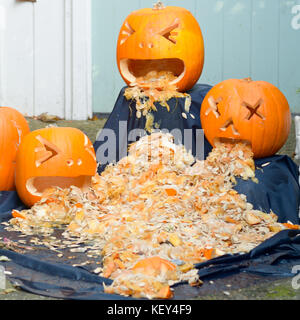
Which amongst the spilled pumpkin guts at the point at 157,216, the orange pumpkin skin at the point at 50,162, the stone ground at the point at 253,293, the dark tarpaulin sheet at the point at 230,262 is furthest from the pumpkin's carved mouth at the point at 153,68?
the stone ground at the point at 253,293

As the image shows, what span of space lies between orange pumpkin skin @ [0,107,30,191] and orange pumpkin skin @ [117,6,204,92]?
2.70 ft

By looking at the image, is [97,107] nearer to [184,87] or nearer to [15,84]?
[15,84]

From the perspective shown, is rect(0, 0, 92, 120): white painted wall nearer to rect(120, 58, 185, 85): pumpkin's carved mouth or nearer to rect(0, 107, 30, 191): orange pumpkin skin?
rect(120, 58, 185, 85): pumpkin's carved mouth

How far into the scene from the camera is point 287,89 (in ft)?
15.8

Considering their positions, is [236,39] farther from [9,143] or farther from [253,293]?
[253,293]

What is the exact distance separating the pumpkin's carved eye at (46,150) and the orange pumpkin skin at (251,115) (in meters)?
0.96

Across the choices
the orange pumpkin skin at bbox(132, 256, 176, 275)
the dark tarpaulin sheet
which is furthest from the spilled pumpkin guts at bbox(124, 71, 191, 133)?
the orange pumpkin skin at bbox(132, 256, 176, 275)

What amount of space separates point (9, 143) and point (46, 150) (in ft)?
1.14

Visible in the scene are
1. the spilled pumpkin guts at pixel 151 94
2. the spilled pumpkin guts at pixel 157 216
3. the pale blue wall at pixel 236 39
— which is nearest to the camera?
the spilled pumpkin guts at pixel 157 216

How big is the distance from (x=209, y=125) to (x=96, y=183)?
792 millimetres

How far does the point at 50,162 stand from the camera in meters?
3.28

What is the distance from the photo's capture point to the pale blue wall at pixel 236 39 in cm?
477

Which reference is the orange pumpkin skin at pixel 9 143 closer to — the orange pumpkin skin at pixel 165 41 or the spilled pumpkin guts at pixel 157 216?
the spilled pumpkin guts at pixel 157 216

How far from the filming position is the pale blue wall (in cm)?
477
